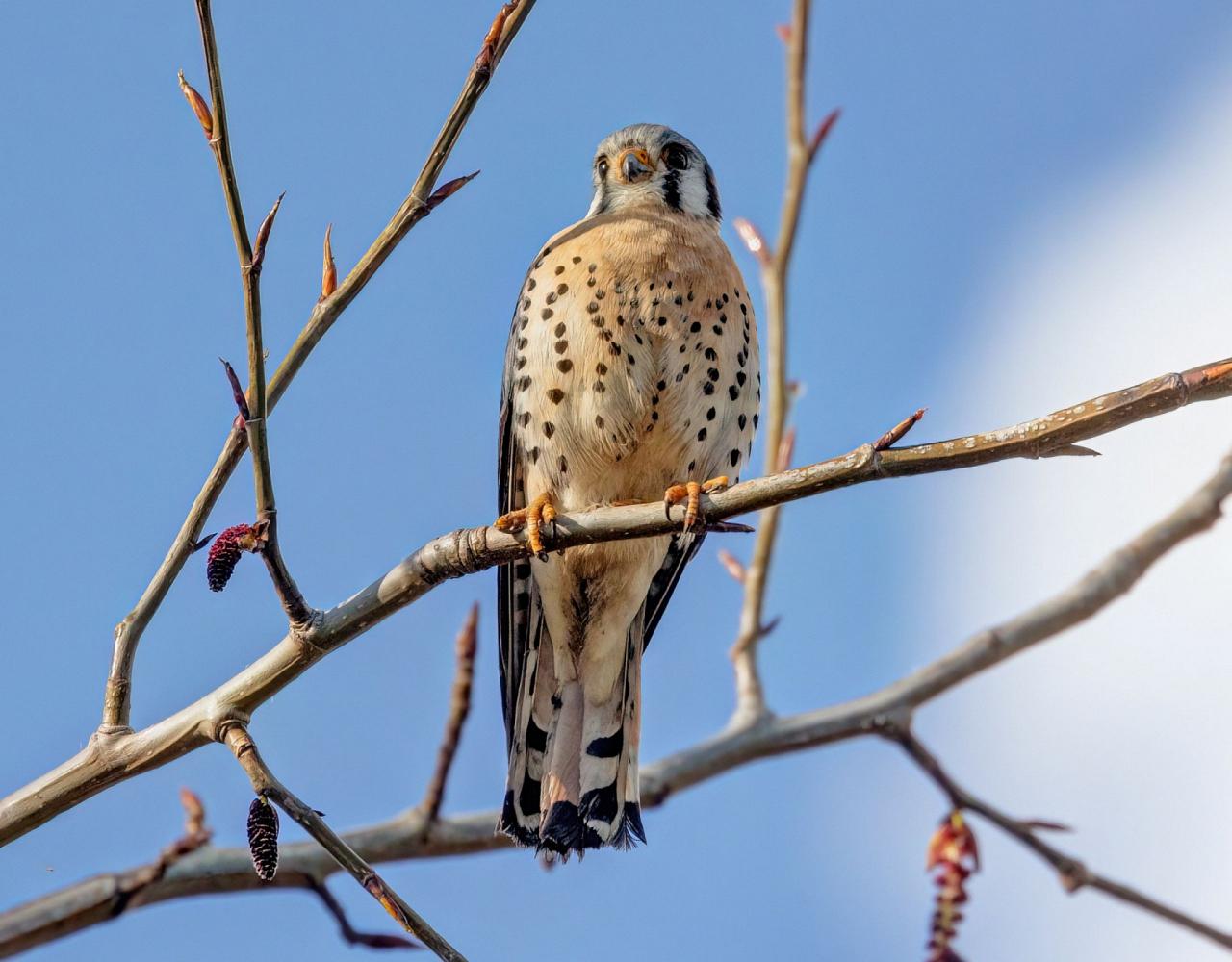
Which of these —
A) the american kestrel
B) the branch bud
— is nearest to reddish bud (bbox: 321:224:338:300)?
the branch bud

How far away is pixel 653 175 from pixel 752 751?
2601 millimetres

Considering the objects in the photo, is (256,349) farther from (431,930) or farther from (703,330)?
(703,330)

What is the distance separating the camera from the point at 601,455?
4.98 meters

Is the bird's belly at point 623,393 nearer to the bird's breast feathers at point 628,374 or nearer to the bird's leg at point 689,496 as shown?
the bird's breast feathers at point 628,374

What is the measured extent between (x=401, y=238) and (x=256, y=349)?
38 cm

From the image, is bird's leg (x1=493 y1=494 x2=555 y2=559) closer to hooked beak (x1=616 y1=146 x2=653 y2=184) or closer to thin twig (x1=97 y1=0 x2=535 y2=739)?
thin twig (x1=97 y1=0 x2=535 y2=739)

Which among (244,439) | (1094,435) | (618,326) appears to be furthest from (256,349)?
(618,326)

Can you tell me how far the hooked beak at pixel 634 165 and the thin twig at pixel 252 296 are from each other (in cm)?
340

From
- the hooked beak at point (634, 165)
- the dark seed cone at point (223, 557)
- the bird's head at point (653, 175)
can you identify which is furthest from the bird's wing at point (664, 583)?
the dark seed cone at point (223, 557)

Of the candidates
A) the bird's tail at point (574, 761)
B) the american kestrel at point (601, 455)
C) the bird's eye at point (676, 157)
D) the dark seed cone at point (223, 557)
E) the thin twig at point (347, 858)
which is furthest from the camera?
the bird's eye at point (676, 157)

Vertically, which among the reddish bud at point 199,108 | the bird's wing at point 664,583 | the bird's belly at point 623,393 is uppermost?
the bird's belly at point 623,393

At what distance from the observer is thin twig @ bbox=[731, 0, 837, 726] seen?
4711mm

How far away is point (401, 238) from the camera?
2938 millimetres

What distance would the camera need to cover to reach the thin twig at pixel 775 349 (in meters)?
4.71
